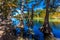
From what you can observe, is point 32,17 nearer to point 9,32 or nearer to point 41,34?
point 9,32

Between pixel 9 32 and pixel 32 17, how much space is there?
684mm

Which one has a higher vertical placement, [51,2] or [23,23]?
[51,2]

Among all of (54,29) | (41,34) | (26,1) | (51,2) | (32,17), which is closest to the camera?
(26,1)

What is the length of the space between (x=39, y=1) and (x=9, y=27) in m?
0.99

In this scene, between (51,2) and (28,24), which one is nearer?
(28,24)

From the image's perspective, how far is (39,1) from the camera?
16.2 ft

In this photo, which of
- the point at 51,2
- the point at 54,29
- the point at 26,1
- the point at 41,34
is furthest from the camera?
the point at 54,29

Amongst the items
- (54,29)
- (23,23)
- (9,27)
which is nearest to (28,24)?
(23,23)

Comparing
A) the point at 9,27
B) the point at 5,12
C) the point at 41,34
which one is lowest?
the point at 41,34

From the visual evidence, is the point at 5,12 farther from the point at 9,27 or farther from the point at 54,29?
the point at 54,29

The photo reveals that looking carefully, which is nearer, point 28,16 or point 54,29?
point 28,16

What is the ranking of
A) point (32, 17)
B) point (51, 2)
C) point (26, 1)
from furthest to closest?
1. point (51, 2)
2. point (32, 17)
3. point (26, 1)

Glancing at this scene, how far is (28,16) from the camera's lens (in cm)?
477

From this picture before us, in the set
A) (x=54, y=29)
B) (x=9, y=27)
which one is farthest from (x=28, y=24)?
(x=54, y=29)
